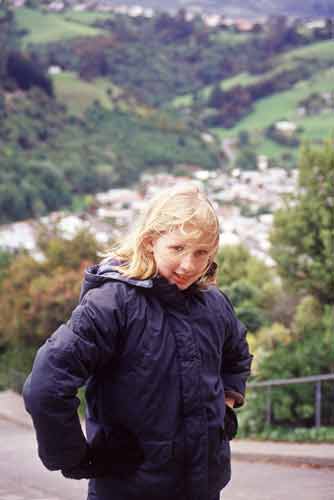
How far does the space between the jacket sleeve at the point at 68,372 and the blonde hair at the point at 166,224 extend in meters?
0.15

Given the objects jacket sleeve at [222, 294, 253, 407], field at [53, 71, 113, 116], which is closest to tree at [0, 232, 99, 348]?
jacket sleeve at [222, 294, 253, 407]

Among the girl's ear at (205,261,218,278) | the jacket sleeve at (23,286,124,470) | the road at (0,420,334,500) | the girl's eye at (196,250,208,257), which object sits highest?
the girl's eye at (196,250,208,257)

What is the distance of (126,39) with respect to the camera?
531 ft

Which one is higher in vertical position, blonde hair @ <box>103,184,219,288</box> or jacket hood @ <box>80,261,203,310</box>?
blonde hair @ <box>103,184,219,288</box>

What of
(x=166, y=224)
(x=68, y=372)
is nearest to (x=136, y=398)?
(x=68, y=372)

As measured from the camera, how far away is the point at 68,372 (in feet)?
9.01

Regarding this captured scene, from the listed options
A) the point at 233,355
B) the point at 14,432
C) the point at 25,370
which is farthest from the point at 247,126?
the point at 233,355

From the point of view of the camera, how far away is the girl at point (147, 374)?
2.79m

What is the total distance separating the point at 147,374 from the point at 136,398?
74mm

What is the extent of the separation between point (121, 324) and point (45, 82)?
11860cm

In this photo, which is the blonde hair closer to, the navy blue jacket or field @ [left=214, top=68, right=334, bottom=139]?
the navy blue jacket

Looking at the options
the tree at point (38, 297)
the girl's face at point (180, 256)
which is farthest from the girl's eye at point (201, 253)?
the tree at point (38, 297)

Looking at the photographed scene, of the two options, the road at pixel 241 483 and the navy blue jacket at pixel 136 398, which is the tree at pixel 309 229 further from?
the navy blue jacket at pixel 136 398

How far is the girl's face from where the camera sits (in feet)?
9.50
